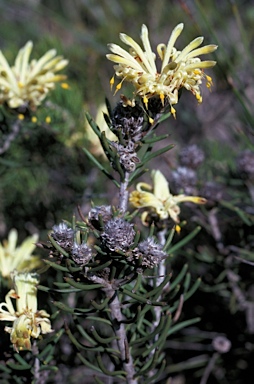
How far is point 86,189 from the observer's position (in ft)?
3.37

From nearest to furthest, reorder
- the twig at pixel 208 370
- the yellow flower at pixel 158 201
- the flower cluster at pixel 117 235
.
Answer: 1. the flower cluster at pixel 117 235
2. the yellow flower at pixel 158 201
3. the twig at pixel 208 370

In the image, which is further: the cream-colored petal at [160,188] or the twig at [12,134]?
the twig at [12,134]

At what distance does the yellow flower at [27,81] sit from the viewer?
2.59 ft

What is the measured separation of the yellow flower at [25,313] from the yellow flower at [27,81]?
34 centimetres

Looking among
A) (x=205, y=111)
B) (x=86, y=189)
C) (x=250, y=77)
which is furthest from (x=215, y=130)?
(x=86, y=189)

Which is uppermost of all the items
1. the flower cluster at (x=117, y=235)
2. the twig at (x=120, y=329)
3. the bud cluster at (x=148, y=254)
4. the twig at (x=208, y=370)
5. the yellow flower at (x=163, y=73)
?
the yellow flower at (x=163, y=73)

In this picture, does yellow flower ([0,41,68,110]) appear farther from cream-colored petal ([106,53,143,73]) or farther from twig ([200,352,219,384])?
twig ([200,352,219,384])

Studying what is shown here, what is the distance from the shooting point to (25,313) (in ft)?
1.78

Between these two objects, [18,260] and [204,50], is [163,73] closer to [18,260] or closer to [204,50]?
[204,50]

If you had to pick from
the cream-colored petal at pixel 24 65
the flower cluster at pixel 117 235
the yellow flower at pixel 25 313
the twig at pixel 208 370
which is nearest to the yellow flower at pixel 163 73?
the flower cluster at pixel 117 235

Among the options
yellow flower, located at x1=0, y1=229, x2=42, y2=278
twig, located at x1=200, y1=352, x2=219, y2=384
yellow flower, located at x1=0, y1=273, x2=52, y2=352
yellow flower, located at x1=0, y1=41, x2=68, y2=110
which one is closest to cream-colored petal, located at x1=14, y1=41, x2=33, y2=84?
yellow flower, located at x1=0, y1=41, x2=68, y2=110

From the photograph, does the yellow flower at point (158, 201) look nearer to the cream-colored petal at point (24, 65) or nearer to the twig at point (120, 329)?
the twig at point (120, 329)

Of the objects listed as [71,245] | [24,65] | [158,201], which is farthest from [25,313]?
[24,65]

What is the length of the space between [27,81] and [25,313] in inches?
15.9
